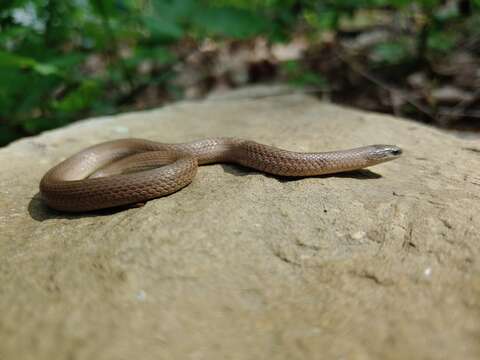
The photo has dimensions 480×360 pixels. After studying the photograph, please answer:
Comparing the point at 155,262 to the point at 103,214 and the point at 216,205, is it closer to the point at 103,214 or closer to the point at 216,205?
the point at 216,205

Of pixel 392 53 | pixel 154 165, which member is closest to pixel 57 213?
pixel 154 165

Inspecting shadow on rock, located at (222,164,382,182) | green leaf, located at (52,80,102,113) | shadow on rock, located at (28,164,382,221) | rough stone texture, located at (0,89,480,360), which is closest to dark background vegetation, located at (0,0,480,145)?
green leaf, located at (52,80,102,113)

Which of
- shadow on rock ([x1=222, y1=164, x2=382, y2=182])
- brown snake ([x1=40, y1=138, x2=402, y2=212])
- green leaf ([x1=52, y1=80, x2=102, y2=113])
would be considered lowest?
shadow on rock ([x1=222, y1=164, x2=382, y2=182])

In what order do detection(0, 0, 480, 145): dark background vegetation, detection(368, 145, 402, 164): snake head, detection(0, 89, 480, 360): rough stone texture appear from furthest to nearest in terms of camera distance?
detection(0, 0, 480, 145): dark background vegetation < detection(368, 145, 402, 164): snake head < detection(0, 89, 480, 360): rough stone texture

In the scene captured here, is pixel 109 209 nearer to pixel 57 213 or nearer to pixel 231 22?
pixel 57 213

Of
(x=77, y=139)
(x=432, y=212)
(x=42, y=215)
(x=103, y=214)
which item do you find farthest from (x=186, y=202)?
(x=77, y=139)

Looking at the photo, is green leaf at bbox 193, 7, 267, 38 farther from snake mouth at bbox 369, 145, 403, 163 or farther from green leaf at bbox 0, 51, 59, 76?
snake mouth at bbox 369, 145, 403, 163
